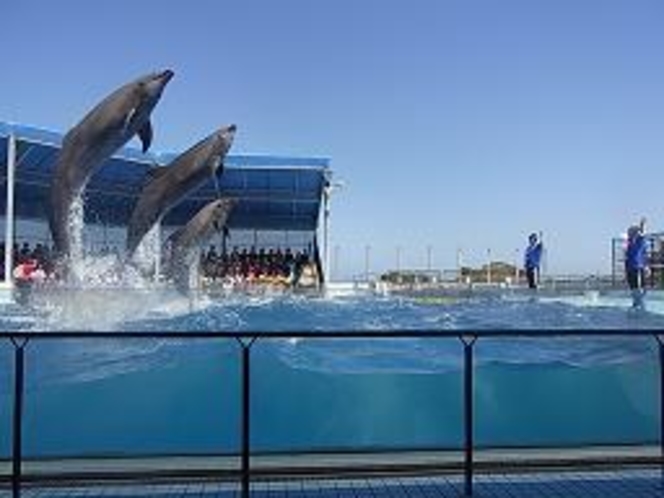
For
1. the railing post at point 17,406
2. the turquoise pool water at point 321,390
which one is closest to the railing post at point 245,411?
the railing post at point 17,406

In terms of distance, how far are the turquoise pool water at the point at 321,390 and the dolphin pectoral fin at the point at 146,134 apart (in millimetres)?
2697

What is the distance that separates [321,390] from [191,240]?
25.7 ft

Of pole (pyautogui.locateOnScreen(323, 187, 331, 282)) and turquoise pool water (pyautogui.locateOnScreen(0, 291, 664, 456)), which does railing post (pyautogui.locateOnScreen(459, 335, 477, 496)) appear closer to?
turquoise pool water (pyautogui.locateOnScreen(0, 291, 664, 456))

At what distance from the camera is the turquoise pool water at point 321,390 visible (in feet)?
29.9

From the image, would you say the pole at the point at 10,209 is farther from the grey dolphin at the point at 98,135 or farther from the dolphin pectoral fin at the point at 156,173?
the grey dolphin at the point at 98,135

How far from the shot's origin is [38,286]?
66.3 feet

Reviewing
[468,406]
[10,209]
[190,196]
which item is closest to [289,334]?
[468,406]

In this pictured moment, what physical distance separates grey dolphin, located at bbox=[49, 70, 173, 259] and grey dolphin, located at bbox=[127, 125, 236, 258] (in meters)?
1.75

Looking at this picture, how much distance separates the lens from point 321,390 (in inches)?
584

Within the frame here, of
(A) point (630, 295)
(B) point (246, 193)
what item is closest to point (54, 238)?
(A) point (630, 295)

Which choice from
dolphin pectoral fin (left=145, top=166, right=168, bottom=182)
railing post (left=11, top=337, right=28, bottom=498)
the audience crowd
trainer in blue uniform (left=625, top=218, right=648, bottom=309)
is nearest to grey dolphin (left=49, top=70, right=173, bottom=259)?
dolphin pectoral fin (left=145, top=166, right=168, bottom=182)

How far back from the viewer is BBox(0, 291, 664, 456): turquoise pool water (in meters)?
9.11

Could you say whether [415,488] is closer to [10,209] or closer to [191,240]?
[191,240]

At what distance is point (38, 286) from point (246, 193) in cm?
2112
